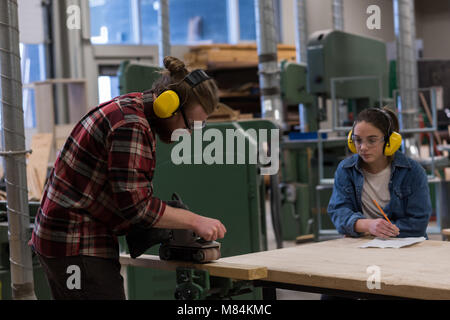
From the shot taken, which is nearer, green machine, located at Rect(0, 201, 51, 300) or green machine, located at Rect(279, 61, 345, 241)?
green machine, located at Rect(0, 201, 51, 300)

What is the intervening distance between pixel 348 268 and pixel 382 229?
1.82ft

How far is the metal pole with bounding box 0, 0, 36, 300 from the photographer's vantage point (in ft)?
8.61

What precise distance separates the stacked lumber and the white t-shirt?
7616mm

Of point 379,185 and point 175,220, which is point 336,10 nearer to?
point 379,185

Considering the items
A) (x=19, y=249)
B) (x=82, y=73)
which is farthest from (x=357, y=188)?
(x=82, y=73)

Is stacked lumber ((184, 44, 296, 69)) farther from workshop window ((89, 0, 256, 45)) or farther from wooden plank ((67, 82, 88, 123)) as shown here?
wooden plank ((67, 82, 88, 123))

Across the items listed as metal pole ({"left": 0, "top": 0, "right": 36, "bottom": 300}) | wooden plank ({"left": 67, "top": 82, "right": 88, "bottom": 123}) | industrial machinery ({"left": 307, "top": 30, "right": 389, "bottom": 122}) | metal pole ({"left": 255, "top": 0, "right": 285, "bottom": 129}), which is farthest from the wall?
metal pole ({"left": 0, "top": 0, "right": 36, "bottom": 300})

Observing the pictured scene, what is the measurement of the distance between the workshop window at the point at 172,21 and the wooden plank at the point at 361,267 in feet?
27.8

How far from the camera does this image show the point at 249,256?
219 centimetres

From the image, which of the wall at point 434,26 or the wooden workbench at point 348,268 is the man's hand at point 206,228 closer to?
the wooden workbench at point 348,268

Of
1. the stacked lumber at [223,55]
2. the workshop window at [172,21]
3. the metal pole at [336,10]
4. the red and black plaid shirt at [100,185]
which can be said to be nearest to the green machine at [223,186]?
the red and black plaid shirt at [100,185]

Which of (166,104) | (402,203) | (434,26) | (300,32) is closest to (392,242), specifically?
(402,203)

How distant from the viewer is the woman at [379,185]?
2560 mm

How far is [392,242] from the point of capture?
7.70 ft
